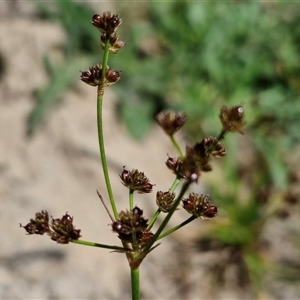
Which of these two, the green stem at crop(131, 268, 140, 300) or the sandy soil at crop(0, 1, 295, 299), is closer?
the green stem at crop(131, 268, 140, 300)

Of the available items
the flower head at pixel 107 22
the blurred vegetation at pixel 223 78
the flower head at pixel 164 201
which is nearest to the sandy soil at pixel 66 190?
the blurred vegetation at pixel 223 78

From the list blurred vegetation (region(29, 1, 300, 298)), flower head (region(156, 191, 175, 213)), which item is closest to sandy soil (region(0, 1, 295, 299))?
blurred vegetation (region(29, 1, 300, 298))

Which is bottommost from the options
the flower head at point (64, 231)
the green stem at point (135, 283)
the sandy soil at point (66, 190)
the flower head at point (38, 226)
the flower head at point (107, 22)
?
the green stem at point (135, 283)

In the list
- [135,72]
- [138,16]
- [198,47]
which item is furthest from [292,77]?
[138,16]

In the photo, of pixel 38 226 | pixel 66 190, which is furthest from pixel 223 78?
pixel 38 226

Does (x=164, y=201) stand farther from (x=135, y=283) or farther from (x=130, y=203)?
(x=135, y=283)

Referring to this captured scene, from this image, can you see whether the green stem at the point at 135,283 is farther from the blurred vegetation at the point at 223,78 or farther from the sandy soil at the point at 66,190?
the blurred vegetation at the point at 223,78

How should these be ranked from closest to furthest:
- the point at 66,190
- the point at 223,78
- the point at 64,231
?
the point at 64,231
the point at 66,190
the point at 223,78

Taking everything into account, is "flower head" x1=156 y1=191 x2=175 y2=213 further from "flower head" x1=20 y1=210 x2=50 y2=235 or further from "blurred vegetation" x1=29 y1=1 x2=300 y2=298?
"blurred vegetation" x1=29 y1=1 x2=300 y2=298

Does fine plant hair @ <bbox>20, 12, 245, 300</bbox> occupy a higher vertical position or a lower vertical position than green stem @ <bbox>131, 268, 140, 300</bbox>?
higher

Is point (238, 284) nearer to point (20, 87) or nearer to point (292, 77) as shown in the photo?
point (292, 77)
